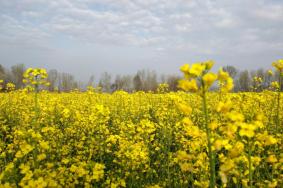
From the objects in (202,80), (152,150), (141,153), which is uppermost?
(202,80)

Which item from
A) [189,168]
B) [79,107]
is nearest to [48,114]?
[79,107]

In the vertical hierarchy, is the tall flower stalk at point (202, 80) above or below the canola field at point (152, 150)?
above

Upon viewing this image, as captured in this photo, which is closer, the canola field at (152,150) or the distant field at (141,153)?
the canola field at (152,150)

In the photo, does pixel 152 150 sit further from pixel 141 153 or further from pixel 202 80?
pixel 202 80

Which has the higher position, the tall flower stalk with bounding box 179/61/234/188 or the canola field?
the tall flower stalk with bounding box 179/61/234/188

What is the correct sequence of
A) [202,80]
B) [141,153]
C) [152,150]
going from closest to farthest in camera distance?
[202,80]
[141,153]
[152,150]

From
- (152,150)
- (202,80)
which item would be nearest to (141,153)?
(152,150)

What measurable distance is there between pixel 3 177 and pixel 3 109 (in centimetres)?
694

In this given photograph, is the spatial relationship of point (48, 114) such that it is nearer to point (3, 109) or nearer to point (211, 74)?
point (3, 109)

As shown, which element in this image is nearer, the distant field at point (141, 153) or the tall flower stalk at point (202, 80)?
the tall flower stalk at point (202, 80)

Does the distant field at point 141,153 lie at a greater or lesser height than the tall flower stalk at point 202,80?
lesser

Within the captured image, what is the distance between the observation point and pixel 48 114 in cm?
787

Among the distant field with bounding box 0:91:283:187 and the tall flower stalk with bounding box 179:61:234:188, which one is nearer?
the tall flower stalk with bounding box 179:61:234:188

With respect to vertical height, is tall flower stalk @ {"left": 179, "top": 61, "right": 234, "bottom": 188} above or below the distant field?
above
